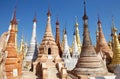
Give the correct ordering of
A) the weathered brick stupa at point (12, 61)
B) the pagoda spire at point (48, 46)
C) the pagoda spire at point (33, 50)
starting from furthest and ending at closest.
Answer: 1. the pagoda spire at point (33, 50)
2. the pagoda spire at point (48, 46)
3. the weathered brick stupa at point (12, 61)

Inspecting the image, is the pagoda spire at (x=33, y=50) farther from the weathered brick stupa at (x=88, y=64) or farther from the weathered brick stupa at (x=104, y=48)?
the weathered brick stupa at (x=104, y=48)

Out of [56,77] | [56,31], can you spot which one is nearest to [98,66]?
[56,77]

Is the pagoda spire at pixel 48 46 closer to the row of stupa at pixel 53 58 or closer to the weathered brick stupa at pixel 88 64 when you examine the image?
the row of stupa at pixel 53 58

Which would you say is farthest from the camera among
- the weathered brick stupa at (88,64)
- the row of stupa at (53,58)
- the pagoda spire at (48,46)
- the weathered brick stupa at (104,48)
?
the weathered brick stupa at (104,48)

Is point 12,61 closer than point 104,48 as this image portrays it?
Yes

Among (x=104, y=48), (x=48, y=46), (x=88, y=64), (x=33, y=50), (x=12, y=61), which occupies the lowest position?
(x=88, y=64)

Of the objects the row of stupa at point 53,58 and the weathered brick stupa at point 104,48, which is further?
the weathered brick stupa at point 104,48

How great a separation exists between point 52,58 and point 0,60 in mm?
16520

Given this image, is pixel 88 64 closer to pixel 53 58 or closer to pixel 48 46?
pixel 53 58

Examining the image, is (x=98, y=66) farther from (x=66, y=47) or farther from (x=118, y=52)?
(x=66, y=47)

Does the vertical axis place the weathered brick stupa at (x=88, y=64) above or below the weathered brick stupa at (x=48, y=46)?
below

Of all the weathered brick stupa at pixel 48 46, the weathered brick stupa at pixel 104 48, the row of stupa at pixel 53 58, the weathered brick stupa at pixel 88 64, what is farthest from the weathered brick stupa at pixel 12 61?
the weathered brick stupa at pixel 104 48

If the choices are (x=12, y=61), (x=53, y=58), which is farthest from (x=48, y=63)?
(x=12, y=61)

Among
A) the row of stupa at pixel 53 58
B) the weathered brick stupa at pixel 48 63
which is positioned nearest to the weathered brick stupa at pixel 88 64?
the row of stupa at pixel 53 58
